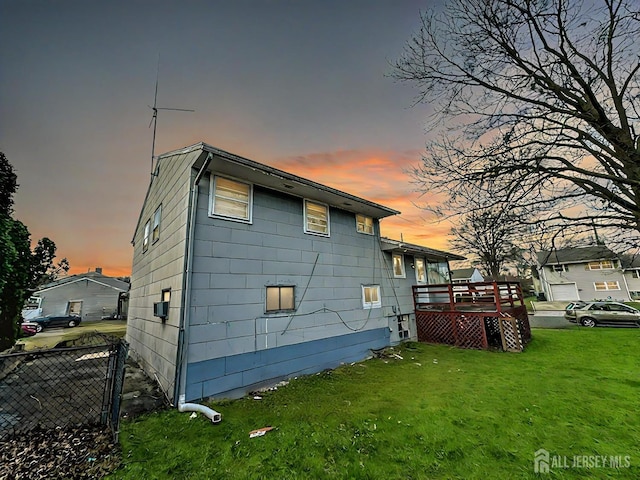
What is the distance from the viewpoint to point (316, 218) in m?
7.69

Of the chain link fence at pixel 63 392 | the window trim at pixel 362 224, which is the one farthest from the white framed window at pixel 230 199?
the window trim at pixel 362 224

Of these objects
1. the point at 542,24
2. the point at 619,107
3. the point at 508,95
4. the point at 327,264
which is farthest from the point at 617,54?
the point at 327,264

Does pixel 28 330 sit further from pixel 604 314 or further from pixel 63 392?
pixel 604 314

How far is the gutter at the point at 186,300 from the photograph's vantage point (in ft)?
14.8

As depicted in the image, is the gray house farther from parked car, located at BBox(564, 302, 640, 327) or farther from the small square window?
parked car, located at BBox(564, 302, 640, 327)

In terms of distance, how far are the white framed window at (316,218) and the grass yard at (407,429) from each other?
399 cm

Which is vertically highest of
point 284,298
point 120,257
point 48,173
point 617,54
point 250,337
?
point 48,173

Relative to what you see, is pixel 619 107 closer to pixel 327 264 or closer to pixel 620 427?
pixel 620 427

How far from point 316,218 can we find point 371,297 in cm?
357

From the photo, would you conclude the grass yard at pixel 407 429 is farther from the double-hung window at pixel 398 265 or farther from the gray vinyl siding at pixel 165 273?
the double-hung window at pixel 398 265

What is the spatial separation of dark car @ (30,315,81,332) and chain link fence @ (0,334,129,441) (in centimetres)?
1839

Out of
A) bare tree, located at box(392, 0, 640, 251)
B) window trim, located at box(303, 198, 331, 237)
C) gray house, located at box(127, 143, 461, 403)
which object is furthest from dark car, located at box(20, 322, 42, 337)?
bare tree, located at box(392, 0, 640, 251)

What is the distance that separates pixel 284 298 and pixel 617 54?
7.58 m

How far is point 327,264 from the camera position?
7.57 meters
